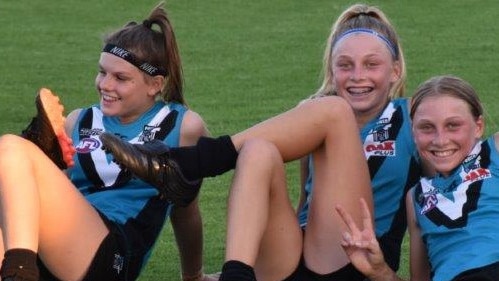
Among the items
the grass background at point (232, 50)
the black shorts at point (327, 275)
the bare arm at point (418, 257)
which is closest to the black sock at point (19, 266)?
the black shorts at point (327, 275)

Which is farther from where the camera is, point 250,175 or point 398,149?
point 398,149

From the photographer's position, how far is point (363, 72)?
5.64 metres

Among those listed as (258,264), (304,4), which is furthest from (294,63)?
(258,264)

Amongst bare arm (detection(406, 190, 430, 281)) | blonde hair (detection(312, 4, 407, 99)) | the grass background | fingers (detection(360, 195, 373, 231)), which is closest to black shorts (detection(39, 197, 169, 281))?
blonde hair (detection(312, 4, 407, 99))

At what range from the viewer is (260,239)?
501 centimetres

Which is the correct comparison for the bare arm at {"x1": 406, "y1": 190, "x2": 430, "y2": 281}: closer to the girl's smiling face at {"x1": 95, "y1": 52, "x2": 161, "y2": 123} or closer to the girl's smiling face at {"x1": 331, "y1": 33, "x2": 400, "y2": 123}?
the girl's smiling face at {"x1": 331, "y1": 33, "x2": 400, "y2": 123}

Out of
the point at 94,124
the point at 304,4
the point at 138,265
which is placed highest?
the point at 94,124

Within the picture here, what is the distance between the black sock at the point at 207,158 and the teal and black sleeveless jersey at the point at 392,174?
0.51m

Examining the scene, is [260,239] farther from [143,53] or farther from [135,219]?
[143,53]

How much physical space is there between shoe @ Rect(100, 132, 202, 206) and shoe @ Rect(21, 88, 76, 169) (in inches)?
9.1

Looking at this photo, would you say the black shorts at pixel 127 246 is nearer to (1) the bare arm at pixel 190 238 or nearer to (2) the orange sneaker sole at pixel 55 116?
(2) the orange sneaker sole at pixel 55 116

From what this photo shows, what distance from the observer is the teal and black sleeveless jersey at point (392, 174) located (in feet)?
18.1

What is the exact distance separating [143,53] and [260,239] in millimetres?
1337

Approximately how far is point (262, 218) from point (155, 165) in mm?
492
